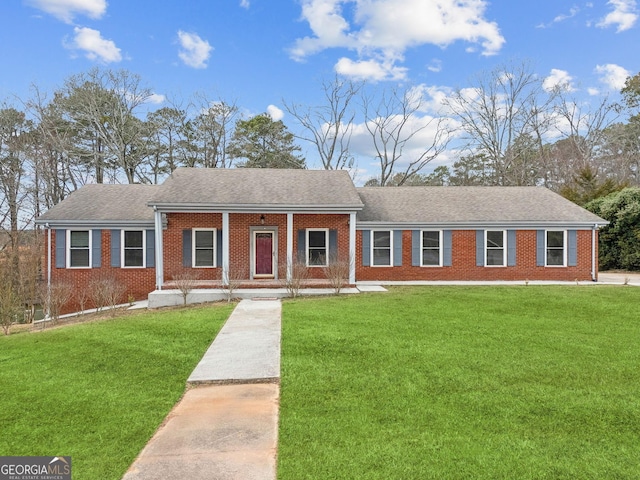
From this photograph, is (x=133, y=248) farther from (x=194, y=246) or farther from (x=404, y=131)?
(x=404, y=131)

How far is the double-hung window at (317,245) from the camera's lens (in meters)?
14.3

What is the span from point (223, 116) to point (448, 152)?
60.8 ft

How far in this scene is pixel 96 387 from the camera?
4.94 metres

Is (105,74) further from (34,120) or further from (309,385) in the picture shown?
(309,385)

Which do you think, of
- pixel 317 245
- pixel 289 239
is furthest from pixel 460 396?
pixel 317 245

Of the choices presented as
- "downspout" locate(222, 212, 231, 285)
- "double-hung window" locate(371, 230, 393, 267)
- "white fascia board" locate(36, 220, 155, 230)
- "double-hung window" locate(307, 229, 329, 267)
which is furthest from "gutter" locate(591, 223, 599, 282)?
"white fascia board" locate(36, 220, 155, 230)

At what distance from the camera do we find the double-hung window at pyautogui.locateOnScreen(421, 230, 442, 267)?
49.3 ft

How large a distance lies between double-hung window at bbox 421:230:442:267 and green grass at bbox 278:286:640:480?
20.5ft

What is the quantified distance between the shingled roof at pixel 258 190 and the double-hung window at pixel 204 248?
140cm

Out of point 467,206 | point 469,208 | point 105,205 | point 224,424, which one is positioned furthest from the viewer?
point 467,206

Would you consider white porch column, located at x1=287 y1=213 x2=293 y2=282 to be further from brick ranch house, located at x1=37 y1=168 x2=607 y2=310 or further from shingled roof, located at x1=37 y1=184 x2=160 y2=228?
shingled roof, located at x1=37 y1=184 x2=160 y2=228

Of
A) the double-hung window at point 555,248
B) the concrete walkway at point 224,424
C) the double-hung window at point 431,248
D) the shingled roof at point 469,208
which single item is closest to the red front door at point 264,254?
Result: the shingled roof at point 469,208

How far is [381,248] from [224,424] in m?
11.8

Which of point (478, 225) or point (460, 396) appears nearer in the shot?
point (460, 396)
